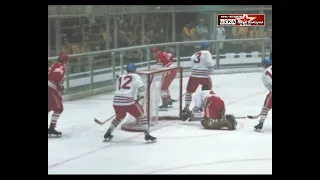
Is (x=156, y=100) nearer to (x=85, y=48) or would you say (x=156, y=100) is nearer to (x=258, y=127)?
(x=85, y=48)

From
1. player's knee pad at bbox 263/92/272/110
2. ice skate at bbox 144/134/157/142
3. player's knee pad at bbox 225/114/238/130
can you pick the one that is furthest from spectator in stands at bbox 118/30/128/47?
player's knee pad at bbox 263/92/272/110

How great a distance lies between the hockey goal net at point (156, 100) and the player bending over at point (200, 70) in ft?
0.38

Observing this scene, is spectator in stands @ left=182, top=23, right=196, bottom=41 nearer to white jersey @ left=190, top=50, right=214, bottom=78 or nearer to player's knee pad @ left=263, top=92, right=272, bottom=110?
white jersey @ left=190, top=50, right=214, bottom=78

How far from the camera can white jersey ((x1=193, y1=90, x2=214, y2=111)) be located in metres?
9.80

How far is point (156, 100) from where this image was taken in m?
10.0

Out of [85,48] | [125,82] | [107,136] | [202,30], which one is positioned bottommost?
[107,136]

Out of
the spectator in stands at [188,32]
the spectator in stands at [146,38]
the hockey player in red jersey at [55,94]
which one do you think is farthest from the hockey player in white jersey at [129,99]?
the spectator in stands at [188,32]

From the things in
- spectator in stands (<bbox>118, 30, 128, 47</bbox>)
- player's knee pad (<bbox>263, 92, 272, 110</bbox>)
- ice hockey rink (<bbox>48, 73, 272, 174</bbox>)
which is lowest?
ice hockey rink (<bbox>48, 73, 272, 174</bbox>)

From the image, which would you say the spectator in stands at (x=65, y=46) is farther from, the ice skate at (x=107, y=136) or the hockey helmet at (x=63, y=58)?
the ice skate at (x=107, y=136)

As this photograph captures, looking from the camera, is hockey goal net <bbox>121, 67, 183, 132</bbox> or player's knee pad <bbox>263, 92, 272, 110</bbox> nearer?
hockey goal net <bbox>121, 67, 183, 132</bbox>

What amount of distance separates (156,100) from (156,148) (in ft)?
4.63

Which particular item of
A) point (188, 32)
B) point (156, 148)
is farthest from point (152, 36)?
point (156, 148)
